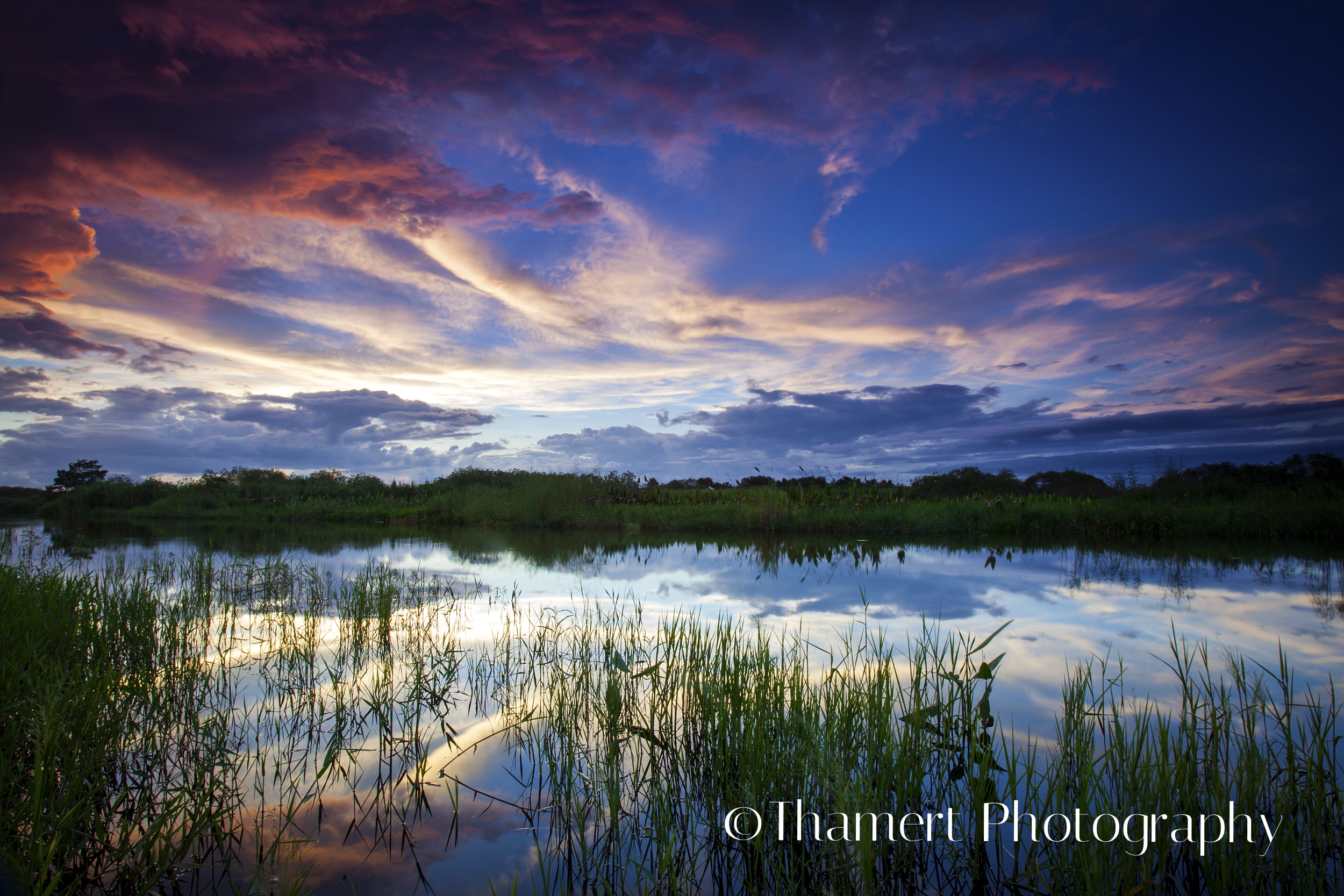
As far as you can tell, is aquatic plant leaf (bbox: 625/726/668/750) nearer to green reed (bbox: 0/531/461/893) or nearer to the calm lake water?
the calm lake water

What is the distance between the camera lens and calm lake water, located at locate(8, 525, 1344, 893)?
8.41 ft

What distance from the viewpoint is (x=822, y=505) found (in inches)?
743

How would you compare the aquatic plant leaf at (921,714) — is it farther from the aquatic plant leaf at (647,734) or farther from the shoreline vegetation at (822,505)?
the shoreline vegetation at (822,505)

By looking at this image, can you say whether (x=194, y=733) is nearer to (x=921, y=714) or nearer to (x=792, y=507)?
(x=921, y=714)

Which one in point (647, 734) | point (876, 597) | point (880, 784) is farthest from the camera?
point (876, 597)

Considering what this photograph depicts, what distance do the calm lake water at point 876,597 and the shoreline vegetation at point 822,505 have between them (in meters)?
2.10

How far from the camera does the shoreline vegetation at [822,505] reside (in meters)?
14.9

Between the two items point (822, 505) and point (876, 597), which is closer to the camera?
point (876, 597)

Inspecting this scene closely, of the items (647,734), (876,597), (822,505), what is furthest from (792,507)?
(647,734)

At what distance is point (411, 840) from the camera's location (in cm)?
251

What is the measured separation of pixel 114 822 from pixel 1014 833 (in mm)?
3781

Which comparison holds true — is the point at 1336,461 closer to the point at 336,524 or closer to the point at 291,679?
the point at 291,679

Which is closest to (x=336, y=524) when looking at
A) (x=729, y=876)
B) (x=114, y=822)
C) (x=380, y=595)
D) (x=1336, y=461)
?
(x=380, y=595)

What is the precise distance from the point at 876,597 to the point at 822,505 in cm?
1142
